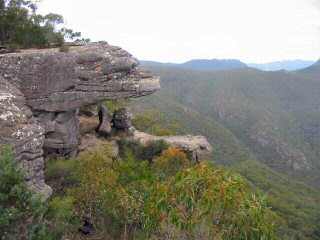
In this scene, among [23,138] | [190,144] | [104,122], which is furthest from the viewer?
[190,144]

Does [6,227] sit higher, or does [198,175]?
[198,175]

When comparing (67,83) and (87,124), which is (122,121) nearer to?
(87,124)

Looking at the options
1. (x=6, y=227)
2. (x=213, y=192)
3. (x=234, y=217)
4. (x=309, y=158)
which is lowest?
(x=309, y=158)

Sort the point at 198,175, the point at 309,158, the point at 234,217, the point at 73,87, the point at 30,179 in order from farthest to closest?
the point at 309,158
the point at 73,87
the point at 30,179
the point at 198,175
the point at 234,217

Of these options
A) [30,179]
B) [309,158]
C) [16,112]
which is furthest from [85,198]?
[309,158]

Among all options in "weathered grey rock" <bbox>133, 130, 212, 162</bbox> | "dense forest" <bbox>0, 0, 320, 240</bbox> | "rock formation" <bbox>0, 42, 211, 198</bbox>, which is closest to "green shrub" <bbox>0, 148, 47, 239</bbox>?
"dense forest" <bbox>0, 0, 320, 240</bbox>

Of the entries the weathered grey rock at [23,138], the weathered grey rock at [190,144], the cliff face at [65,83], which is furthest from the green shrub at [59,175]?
the weathered grey rock at [190,144]

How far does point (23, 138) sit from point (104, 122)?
12.1m

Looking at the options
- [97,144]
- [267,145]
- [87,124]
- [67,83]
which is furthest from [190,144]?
[267,145]

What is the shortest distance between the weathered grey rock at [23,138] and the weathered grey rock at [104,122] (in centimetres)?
1024

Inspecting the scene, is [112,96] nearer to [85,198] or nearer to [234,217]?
[85,198]

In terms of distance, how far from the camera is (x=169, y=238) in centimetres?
982

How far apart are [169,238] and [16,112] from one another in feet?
28.4

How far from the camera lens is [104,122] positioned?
86.6ft
